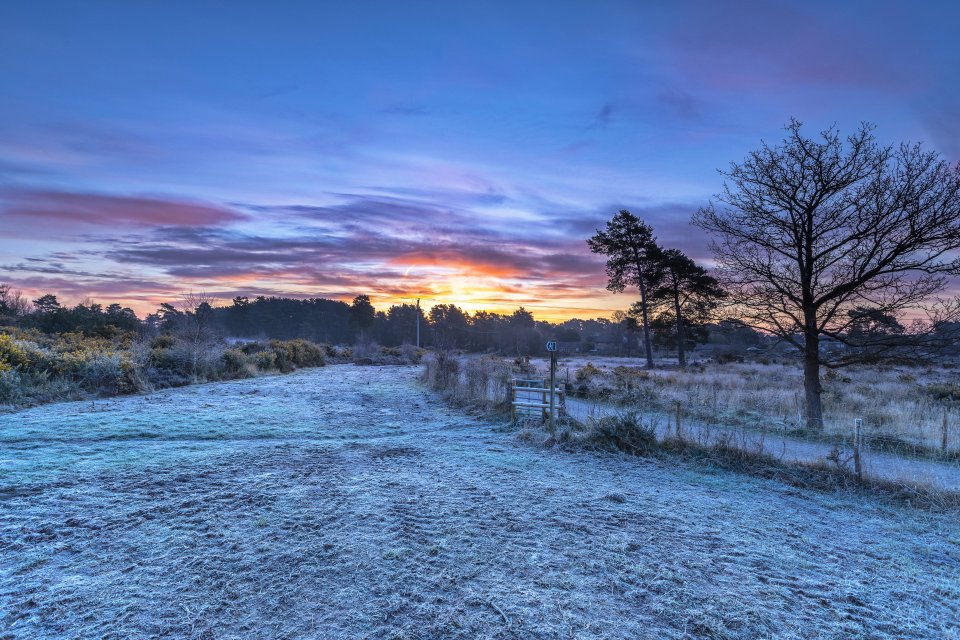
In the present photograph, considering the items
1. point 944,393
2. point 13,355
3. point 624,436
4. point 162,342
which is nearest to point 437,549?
point 624,436

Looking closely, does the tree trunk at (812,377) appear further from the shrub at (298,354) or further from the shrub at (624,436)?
the shrub at (298,354)

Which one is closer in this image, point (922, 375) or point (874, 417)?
point (874, 417)

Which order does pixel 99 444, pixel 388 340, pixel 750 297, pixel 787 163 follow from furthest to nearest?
pixel 388 340 → pixel 750 297 → pixel 787 163 → pixel 99 444

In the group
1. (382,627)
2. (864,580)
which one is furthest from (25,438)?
(864,580)

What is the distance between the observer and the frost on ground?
3.22m

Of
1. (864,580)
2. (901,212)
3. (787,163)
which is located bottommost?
(864,580)

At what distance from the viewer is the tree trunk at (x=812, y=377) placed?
9.86 meters

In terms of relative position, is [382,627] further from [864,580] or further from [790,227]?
[790,227]

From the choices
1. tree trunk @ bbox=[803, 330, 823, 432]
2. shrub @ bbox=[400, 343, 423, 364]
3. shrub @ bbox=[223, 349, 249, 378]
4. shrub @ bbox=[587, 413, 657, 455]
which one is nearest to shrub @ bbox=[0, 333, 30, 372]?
shrub @ bbox=[223, 349, 249, 378]

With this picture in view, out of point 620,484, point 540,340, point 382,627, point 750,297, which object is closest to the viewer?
point 382,627

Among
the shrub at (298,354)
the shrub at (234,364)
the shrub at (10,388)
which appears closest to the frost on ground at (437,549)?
the shrub at (10,388)

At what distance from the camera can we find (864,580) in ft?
13.0

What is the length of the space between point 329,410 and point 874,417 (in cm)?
1391

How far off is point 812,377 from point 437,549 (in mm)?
9440
